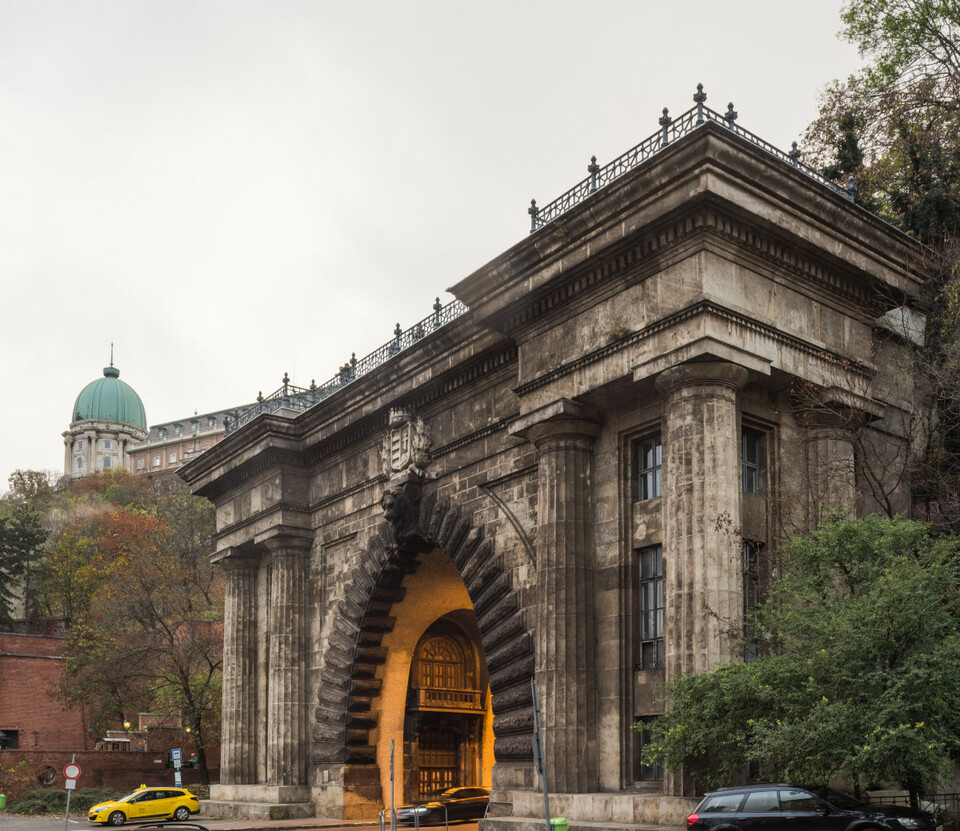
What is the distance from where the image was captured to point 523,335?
2723cm

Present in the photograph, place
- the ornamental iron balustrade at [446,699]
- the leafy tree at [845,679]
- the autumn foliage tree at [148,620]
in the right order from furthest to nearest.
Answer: the autumn foliage tree at [148,620] → the ornamental iron balustrade at [446,699] → the leafy tree at [845,679]

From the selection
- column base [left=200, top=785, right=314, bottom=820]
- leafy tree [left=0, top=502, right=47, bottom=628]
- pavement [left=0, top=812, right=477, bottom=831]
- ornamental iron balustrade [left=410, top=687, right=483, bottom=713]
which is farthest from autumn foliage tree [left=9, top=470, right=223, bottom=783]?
ornamental iron balustrade [left=410, top=687, right=483, bottom=713]

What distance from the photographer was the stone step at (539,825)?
69.9 ft

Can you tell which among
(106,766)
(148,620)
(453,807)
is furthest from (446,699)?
(106,766)

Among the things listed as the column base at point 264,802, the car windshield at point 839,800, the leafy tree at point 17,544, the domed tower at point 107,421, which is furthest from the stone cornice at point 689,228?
the domed tower at point 107,421

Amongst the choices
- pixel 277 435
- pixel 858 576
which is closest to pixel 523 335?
pixel 858 576

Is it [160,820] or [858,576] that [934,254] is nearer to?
[858,576]

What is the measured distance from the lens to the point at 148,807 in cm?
4422

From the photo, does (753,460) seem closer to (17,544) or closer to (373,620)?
(373,620)

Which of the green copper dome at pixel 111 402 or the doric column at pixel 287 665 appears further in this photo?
the green copper dome at pixel 111 402

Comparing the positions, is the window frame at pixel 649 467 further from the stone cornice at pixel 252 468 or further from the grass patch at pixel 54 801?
the grass patch at pixel 54 801

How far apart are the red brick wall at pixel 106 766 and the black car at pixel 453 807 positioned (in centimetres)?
2982

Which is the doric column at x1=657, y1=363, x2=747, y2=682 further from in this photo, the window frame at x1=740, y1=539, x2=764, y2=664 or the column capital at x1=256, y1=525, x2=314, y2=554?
the column capital at x1=256, y1=525, x2=314, y2=554

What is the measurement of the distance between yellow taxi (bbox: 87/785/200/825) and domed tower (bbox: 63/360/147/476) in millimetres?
135312
